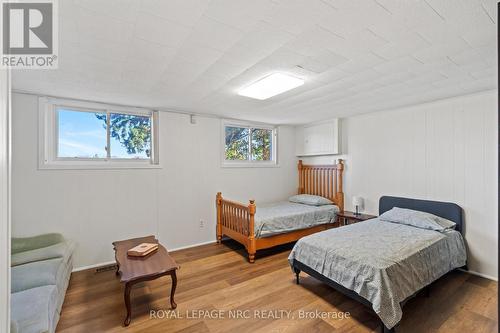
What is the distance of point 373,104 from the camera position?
3195 mm

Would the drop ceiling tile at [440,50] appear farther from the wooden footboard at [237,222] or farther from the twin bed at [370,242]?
the wooden footboard at [237,222]

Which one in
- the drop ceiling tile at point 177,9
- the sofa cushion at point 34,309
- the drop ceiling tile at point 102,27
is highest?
the drop ceiling tile at point 177,9

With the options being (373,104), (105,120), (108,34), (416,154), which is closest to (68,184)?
(105,120)

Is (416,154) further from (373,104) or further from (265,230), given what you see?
(265,230)

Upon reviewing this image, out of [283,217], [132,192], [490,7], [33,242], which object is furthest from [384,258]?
[33,242]

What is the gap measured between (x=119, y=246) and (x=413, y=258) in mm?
2980

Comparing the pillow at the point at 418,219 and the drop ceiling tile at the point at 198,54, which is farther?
the pillow at the point at 418,219

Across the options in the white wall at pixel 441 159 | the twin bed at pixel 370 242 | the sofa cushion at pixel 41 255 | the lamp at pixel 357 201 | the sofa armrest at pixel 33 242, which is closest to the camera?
the twin bed at pixel 370 242

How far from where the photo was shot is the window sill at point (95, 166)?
9.29 ft

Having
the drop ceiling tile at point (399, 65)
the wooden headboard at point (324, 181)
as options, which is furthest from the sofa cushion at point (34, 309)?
the wooden headboard at point (324, 181)

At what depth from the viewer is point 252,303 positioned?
2.25m

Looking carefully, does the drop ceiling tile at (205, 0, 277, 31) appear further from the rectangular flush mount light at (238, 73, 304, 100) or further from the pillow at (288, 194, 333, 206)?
the pillow at (288, 194, 333, 206)

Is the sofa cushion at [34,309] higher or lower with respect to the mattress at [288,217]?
lower

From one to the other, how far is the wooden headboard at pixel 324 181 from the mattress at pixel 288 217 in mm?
275
